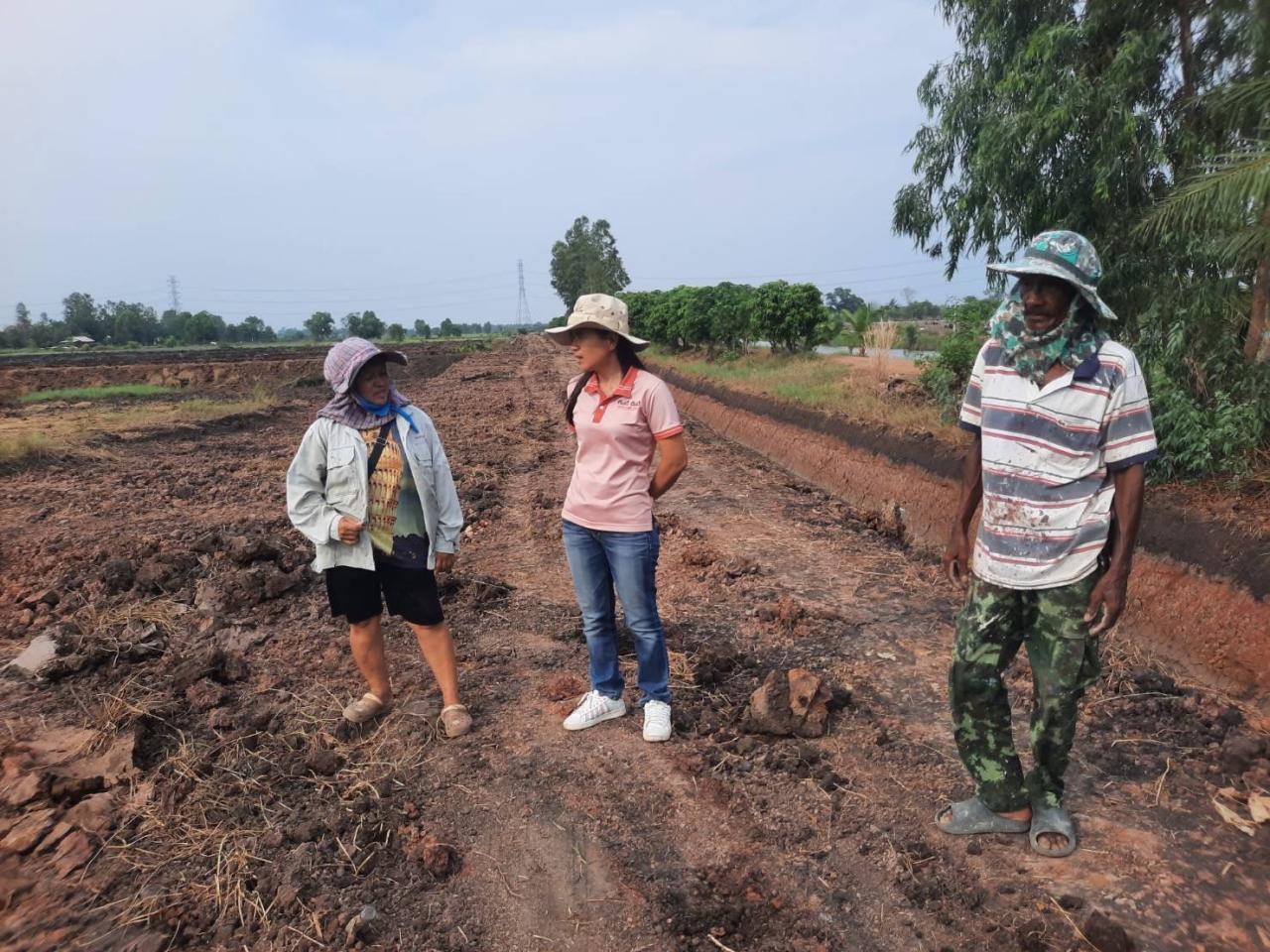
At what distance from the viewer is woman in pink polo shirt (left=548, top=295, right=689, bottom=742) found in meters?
3.01

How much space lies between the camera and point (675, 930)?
2367mm

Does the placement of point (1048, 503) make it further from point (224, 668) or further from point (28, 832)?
point (224, 668)

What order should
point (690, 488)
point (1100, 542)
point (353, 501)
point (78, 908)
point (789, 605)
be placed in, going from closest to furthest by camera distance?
point (1100, 542), point (78, 908), point (353, 501), point (789, 605), point (690, 488)

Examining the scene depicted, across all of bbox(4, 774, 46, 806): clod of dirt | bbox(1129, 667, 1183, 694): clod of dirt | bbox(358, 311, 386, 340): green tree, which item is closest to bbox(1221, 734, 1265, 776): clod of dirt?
bbox(1129, 667, 1183, 694): clod of dirt

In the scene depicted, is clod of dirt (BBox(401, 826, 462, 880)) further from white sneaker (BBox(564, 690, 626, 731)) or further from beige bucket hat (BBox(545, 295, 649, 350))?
beige bucket hat (BBox(545, 295, 649, 350))

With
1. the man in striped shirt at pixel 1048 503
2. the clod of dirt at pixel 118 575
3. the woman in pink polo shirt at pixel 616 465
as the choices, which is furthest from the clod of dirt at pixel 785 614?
the clod of dirt at pixel 118 575

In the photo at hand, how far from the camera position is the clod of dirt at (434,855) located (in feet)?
8.55

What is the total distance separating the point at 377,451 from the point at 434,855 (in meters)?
1.56

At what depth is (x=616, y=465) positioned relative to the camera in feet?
10.00

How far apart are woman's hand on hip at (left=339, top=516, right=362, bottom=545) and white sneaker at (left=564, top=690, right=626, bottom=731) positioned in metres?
1.26

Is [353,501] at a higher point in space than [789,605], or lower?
higher

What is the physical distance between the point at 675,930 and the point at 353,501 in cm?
199

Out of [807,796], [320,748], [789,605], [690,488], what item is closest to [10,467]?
[690,488]

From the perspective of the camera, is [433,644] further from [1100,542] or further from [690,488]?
[690,488]
